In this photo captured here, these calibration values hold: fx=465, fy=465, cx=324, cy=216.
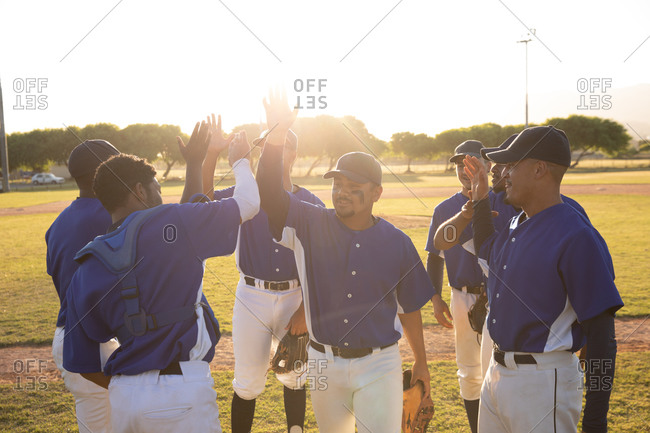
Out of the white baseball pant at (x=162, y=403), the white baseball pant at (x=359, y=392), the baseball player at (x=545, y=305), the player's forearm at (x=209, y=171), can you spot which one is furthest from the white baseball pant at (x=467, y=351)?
the white baseball pant at (x=162, y=403)

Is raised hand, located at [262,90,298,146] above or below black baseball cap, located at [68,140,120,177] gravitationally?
above

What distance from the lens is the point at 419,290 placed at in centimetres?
343

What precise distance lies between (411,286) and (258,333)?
1713mm

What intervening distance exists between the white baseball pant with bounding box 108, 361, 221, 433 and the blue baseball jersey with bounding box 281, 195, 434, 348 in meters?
1.01

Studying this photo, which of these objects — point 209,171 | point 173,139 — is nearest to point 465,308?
point 209,171

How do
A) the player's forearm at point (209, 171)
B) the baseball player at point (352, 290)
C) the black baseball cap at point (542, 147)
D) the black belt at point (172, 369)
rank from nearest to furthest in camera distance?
the black belt at point (172, 369)
the black baseball cap at point (542, 147)
the baseball player at point (352, 290)
the player's forearm at point (209, 171)

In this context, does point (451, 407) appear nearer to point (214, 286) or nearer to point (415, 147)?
point (214, 286)

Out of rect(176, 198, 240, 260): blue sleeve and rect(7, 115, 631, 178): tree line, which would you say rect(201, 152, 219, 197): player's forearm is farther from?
rect(7, 115, 631, 178): tree line

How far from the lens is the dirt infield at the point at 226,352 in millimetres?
6121

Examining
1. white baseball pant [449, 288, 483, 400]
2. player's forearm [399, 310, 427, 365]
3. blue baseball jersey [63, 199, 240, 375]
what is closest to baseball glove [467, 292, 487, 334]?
white baseball pant [449, 288, 483, 400]

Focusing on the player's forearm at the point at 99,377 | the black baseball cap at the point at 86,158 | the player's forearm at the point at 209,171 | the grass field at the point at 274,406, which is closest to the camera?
the player's forearm at the point at 99,377

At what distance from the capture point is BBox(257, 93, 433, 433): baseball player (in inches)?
123

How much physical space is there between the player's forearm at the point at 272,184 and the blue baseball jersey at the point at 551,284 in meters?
1.54

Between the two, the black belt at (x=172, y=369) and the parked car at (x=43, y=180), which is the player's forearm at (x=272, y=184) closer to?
the black belt at (x=172, y=369)
